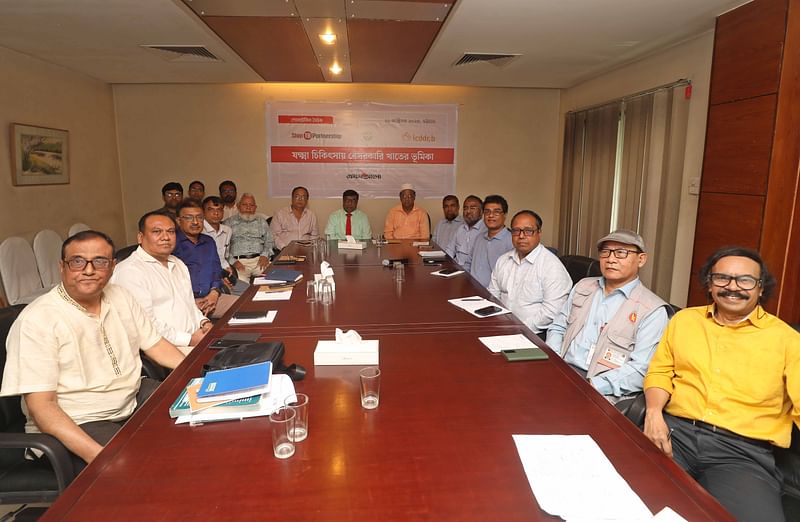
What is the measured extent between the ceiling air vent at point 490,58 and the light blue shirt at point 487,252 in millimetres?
1855

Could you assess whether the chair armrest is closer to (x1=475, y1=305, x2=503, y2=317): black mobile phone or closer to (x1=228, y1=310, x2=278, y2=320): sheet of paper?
(x1=228, y1=310, x2=278, y2=320): sheet of paper

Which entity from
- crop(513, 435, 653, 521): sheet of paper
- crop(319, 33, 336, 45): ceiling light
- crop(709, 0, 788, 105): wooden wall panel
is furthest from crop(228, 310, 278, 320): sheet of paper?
crop(709, 0, 788, 105): wooden wall panel

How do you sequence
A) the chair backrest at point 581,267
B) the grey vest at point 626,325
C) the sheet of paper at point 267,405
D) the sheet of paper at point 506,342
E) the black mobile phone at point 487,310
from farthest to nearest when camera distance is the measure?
1. the chair backrest at point 581,267
2. the black mobile phone at point 487,310
3. the grey vest at point 626,325
4. the sheet of paper at point 506,342
5. the sheet of paper at point 267,405

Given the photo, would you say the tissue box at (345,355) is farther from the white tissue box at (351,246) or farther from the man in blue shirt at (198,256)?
the white tissue box at (351,246)

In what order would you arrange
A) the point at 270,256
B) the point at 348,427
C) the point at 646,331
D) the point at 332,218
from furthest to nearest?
the point at 332,218
the point at 270,256
the point at 646,331
the point at 348,427

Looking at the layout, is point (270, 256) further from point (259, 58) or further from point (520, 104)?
point (520, 104)

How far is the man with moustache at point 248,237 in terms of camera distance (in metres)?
4.97

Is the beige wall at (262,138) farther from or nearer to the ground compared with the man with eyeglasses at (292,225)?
farther from the ground

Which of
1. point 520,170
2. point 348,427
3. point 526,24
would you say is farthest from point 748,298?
point 520,170

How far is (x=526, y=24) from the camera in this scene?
361 centimetres

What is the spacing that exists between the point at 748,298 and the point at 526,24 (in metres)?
2.80

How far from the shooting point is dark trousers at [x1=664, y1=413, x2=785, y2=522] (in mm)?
1395

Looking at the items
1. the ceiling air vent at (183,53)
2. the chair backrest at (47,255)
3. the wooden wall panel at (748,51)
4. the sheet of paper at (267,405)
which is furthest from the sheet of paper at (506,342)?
the chair backrest at (47,255)

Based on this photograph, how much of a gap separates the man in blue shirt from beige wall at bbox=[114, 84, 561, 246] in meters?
3.14
